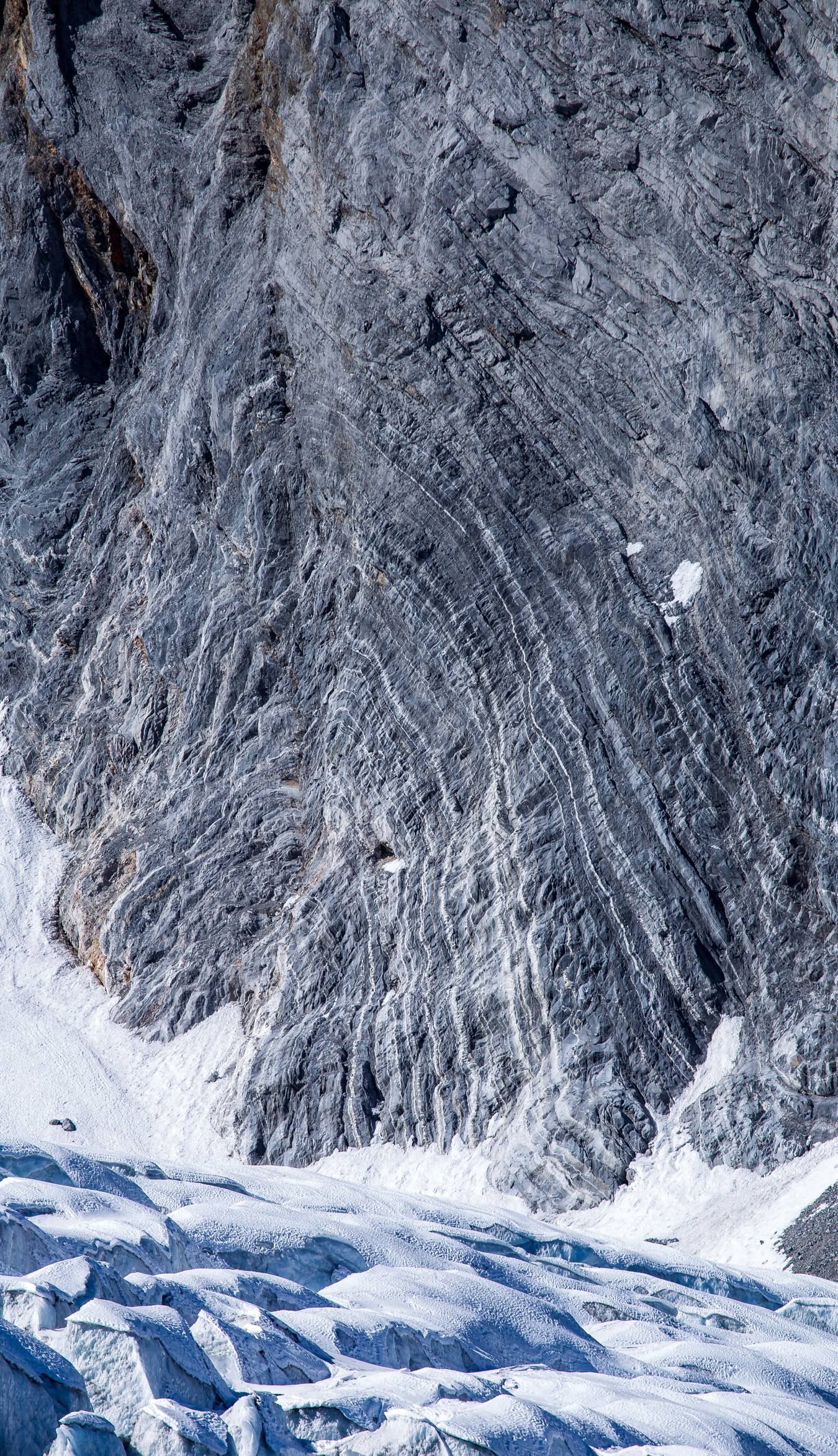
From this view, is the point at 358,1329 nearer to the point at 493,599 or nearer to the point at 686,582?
the point at 686,582

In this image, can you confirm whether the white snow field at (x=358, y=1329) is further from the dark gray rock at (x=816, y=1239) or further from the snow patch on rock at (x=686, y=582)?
the snow patch on rock at (x=686, y=582)

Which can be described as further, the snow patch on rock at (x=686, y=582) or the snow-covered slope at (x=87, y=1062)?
the snow-covered slope at (x=87, y=1062)

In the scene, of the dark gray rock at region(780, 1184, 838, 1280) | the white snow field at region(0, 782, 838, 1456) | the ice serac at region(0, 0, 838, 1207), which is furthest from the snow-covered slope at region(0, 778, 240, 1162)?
the white snow field at region(0, 782, 838, 1456)

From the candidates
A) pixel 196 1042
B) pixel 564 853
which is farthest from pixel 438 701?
pixel 196 1042

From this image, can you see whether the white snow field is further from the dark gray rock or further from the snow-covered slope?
the snow-covered slope

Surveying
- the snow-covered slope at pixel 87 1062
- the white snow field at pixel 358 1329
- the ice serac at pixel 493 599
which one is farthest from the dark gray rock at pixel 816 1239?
the snow-covered slope at pixel 87 1062

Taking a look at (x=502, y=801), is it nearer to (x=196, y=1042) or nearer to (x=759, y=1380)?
(x=196, y=1042)
